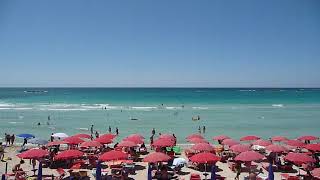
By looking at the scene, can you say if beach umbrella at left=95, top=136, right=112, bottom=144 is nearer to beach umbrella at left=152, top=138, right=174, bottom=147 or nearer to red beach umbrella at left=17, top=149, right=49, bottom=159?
beach umbrella at left=152, top=138, right=174, bottom=147

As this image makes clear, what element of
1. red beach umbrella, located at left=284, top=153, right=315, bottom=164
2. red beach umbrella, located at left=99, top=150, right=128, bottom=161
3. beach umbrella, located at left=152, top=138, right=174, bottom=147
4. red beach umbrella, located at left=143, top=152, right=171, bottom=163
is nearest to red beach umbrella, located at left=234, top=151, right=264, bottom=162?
red beach umbrella, located at left=284, top=153, right=315, bottom=164

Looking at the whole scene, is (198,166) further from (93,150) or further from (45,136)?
(45,136)

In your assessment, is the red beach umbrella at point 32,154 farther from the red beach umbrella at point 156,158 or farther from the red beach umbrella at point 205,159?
the red beach umbrella at point 205,159

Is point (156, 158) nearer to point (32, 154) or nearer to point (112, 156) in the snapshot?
point (112, 156)

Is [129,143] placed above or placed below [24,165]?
above

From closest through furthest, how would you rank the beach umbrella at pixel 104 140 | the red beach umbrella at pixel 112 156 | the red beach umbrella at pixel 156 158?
the red beach umbrella at pixel 156 158, the red beach umbrella at pixel 112 156, the beach umbrella at pixel 104 140

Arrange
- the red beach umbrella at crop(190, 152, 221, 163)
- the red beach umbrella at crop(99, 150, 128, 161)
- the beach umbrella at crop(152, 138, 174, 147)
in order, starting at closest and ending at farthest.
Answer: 1. the red beach umbrella at crop(99, 150, 128, 161)
2. the red beach umbrella at crop(190, 152, 221, 163)
3. the beach umbrella at crop(152, 138, 174, 147)

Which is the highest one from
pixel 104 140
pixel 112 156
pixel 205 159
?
pixel 112 156

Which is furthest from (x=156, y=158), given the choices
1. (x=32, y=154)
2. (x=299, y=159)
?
(x=299, y=159)

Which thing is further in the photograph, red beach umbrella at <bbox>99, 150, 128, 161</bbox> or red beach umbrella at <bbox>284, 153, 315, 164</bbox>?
red beach umbrella at <bbox>99, 150, 128, 161</bbox>

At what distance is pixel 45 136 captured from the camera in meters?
30.2

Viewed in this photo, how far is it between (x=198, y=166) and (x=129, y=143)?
4025 millimetres

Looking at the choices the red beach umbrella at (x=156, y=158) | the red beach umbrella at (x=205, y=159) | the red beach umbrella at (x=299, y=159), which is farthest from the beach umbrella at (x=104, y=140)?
the red beach umbrella at (x=299, y=159)

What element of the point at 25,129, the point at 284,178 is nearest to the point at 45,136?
the point at 25,129
